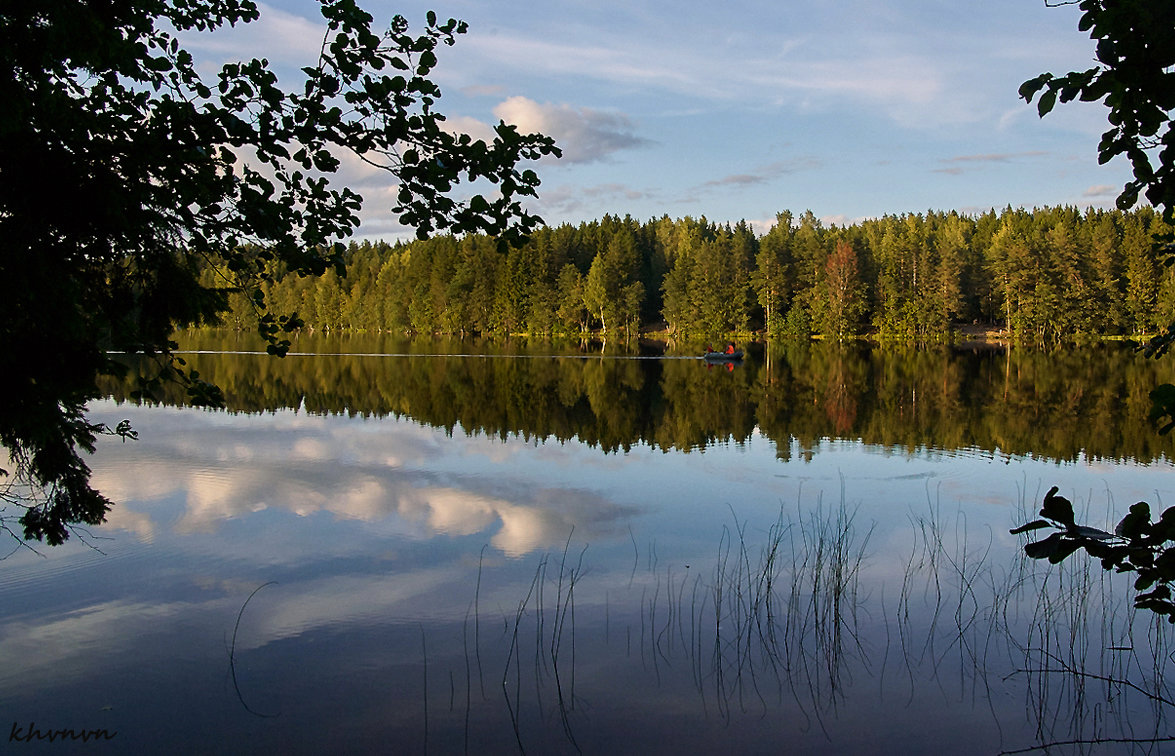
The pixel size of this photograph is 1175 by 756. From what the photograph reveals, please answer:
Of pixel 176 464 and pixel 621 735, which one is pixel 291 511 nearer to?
pixel 176 464

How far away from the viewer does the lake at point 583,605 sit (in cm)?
638

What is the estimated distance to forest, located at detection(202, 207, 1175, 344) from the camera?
84.5 m

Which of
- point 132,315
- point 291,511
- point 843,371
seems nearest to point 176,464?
point 291,511

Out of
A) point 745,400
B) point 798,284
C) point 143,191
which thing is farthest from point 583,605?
point 798,284

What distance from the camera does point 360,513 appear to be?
13055 mm

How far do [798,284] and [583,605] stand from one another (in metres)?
93.0

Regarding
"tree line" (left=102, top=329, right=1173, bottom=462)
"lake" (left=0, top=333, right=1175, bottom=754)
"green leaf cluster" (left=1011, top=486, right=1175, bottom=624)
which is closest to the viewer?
"green leaf cluster" (left=1011, top=486, right=1175, bottom=624)

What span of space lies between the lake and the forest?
184 ft

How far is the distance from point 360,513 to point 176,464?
5810mm

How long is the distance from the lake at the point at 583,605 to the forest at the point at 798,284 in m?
56.0

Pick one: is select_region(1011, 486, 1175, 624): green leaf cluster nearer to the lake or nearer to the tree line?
the lake

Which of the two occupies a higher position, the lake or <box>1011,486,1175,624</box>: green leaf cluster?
<box>1011,486,1175,624</box>: green leaf cluster

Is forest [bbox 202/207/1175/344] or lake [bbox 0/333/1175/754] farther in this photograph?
forest [bbox 202/207/1175/344]

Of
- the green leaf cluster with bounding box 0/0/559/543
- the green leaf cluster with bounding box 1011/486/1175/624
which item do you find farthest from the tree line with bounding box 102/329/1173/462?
the green leaf cluster with bounding box 1011/486/1175/624
